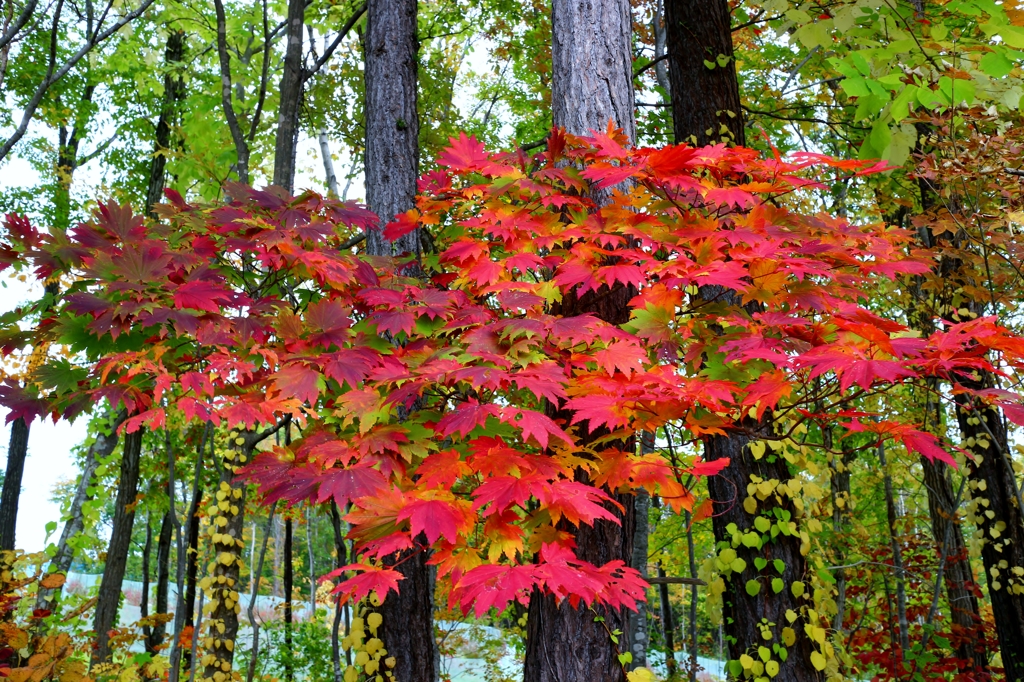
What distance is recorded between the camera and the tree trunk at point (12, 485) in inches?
443

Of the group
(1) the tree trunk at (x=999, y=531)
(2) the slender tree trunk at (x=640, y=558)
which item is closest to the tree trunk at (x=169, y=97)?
(2) the slender tree trunk at (x=640, y=558)

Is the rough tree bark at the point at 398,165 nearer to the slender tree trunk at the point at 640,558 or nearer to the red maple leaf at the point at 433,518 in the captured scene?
the red maple leaf at the point at 433,518

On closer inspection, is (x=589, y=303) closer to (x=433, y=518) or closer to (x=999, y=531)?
(x=433, y=518)

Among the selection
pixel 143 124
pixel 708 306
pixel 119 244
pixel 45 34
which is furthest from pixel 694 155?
pixel 45 34

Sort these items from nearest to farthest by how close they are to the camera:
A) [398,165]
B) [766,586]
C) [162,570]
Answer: [766,586], [398,165], [162,570]

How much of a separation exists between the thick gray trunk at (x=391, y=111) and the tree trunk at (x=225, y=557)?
9.29 feet

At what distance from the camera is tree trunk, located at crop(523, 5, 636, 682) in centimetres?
287

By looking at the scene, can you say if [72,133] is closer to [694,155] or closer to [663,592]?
[694,155]

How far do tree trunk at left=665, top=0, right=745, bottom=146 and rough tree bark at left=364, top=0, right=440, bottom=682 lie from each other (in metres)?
1.82

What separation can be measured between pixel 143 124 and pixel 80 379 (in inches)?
430

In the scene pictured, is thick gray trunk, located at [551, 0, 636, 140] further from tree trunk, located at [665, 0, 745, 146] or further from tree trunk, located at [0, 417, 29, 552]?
tree trunk, located at [0, 417, 29, 552]

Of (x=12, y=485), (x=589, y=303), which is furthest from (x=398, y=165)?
(x=12, y=485)

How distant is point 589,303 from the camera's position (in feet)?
9.95

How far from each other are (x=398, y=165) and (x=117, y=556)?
733 centimetres
